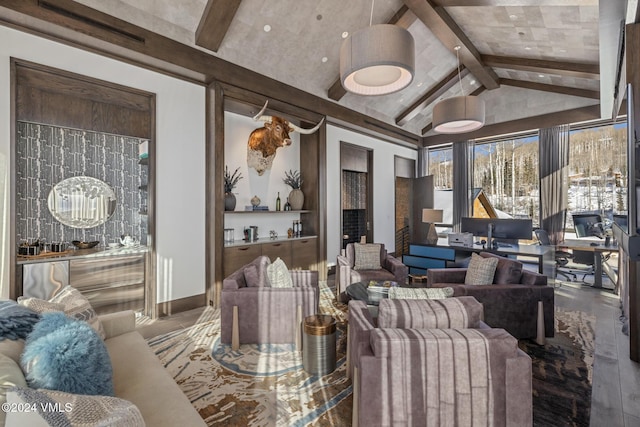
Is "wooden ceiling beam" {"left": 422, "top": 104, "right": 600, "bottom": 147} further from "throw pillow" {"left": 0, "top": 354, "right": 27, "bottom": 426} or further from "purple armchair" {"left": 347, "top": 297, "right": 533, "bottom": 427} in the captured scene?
"throw pillow" {"left": 0, "top": 354, "right": 27, "bottom": 426}

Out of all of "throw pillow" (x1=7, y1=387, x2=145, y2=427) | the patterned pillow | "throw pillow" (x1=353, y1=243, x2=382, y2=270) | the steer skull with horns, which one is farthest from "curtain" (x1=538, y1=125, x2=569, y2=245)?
"throw pillow" (x1=7, y1=387, x2=145, y2=427)

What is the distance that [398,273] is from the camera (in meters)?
4.34

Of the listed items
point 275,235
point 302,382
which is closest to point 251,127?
point 275,235

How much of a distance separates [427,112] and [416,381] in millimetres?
7931

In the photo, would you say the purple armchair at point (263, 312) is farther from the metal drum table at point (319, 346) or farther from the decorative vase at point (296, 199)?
the decorative vase at point (296, 199)

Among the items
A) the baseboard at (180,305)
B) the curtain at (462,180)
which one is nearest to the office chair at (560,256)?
the curtain at (462,180)

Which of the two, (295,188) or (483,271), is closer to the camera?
(483,271)

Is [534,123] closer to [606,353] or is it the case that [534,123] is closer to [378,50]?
[606,353]

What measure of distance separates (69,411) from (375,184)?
7157 millimetres

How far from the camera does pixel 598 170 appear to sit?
629cm

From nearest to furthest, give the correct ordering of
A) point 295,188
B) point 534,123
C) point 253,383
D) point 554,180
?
point 253,383
point 295,188
point 554,180
point 534,123

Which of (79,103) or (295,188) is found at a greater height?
(79,103)

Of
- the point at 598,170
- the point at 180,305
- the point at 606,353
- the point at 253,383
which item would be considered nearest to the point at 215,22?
the point at 180,305

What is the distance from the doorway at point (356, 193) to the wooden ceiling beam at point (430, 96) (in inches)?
49.5
